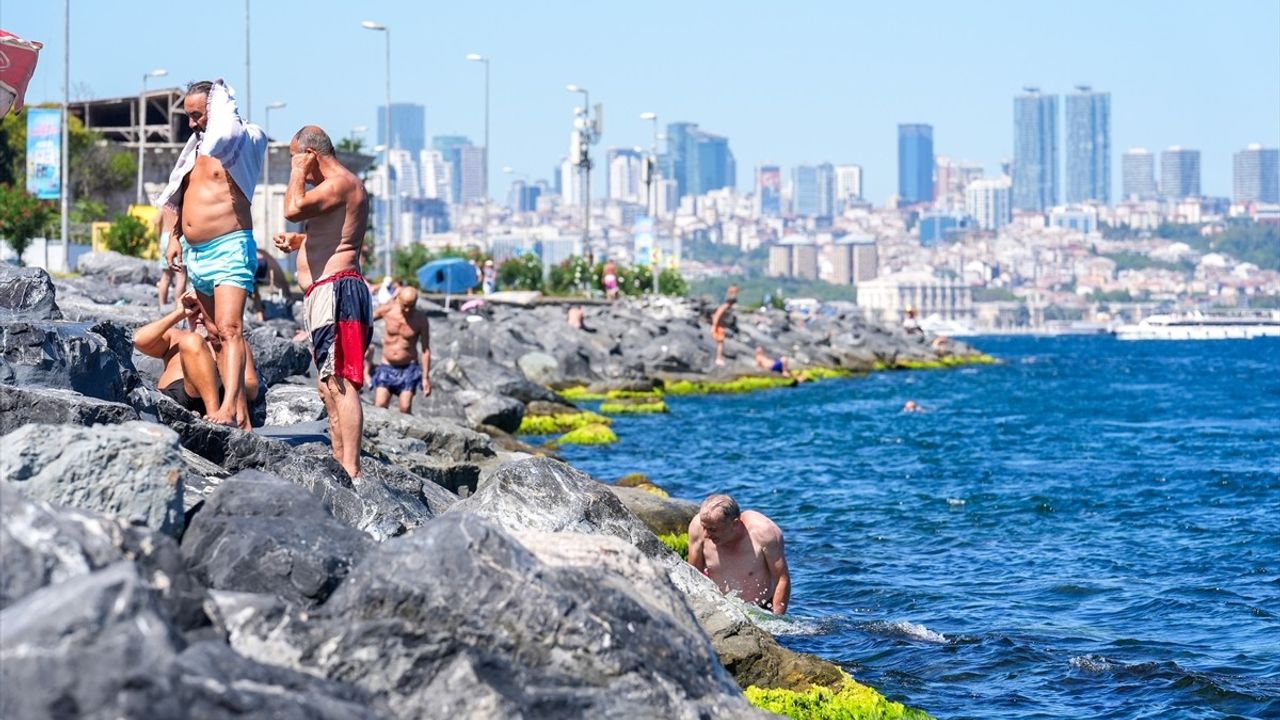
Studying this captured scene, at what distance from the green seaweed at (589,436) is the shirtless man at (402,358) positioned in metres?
6.41

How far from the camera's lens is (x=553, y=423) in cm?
2667

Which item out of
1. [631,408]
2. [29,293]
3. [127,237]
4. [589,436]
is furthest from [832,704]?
[127,237]

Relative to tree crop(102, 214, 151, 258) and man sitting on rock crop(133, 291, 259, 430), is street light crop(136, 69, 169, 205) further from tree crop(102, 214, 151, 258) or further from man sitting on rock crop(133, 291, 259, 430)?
man sitting on rock crop(133, 291, 259, 430)

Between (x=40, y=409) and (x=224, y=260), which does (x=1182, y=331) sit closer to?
(x=224, y=260)

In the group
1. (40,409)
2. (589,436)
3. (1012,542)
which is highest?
(40,409)

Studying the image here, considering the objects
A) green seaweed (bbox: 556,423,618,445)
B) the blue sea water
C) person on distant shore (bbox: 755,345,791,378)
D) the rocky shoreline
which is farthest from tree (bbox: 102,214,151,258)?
the rocky shoreline

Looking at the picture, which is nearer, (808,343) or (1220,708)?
(1220,708)

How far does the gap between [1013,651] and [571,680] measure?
5.74 m

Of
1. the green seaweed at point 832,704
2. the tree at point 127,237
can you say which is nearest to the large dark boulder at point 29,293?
the green seaweed at point 832,704

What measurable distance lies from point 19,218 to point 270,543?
36.3 metres

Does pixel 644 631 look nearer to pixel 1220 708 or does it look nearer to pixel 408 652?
pixel 408 652

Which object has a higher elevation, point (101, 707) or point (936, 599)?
point (101, 707)

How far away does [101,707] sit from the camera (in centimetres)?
438

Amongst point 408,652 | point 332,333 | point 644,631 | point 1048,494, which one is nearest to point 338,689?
point 408,652
